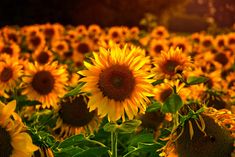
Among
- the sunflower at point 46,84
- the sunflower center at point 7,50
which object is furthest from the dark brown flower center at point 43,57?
the sunflower at point 46,84

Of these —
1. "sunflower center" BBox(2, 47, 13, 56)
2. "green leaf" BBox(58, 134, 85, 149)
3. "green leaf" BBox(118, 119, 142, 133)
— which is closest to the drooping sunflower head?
"green leaf" BBox(118, 119, 142, 133)

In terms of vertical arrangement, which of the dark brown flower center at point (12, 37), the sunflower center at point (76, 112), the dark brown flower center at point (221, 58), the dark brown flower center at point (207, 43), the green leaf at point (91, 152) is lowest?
the green leaf at point (91, 152)

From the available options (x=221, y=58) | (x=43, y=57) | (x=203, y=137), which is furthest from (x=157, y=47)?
(x=203, y=137)

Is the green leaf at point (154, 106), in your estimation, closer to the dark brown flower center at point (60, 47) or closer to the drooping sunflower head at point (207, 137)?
the drooping sunflower head at point (207, 137)

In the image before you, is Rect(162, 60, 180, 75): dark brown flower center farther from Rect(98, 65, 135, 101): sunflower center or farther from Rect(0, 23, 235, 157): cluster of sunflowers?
Rect(98, 65, 135, 101): sunflower center

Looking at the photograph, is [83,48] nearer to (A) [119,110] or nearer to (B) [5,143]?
(A) [119,110]

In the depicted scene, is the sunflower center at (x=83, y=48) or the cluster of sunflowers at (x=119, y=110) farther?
the sunflower center at (x=83, y=48)
